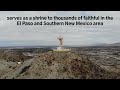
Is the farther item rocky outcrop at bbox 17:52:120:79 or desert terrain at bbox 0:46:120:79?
rocky outcrop at bbox 17:52:120:79

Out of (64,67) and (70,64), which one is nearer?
(64,67)

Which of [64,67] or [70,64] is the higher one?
[70,64]

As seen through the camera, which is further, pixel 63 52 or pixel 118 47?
pixel 63 52

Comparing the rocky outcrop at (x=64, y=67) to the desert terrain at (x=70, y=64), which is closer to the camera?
the desert terrain at (x=70, y=64)

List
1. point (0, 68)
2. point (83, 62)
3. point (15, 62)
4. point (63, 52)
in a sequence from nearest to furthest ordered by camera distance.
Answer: point (63, 52) → point (83, 62) → point (0, 68) → point (15, 62)
